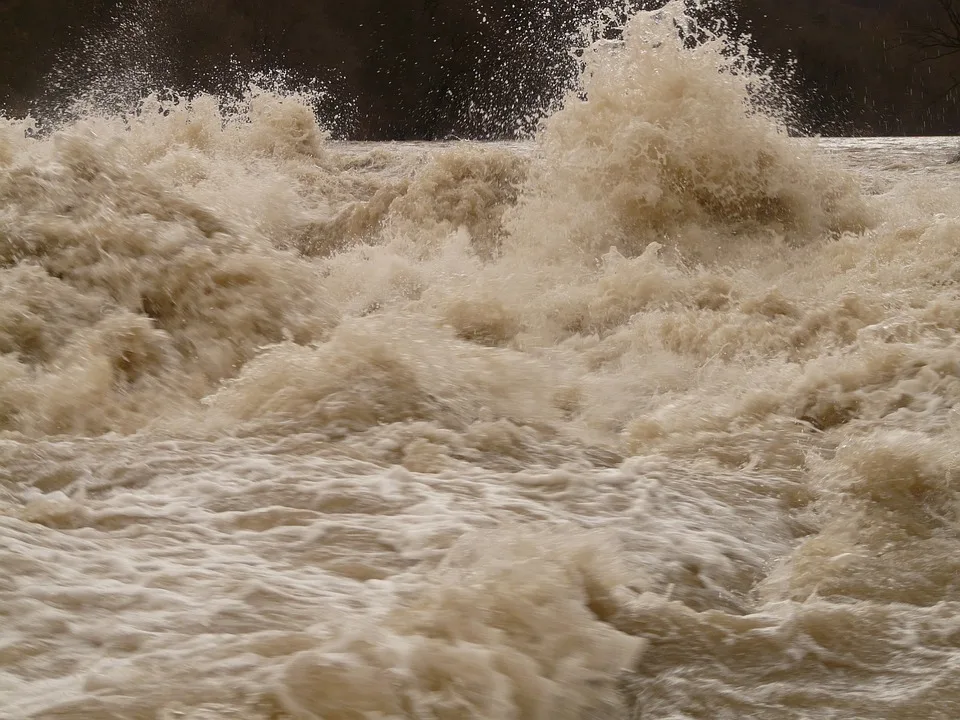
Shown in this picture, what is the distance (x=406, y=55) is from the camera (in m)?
15.0

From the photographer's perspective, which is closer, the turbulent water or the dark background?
the turbulent water

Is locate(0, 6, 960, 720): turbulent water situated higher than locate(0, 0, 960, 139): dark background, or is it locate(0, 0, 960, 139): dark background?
locate(0, 0, 960, 139): dark background

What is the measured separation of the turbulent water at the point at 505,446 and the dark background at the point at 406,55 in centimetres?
1063

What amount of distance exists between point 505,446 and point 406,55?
45.5 ft

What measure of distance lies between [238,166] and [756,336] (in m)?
4.20

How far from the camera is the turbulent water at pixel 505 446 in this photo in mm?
1165

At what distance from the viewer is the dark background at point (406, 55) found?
14617 millimetres

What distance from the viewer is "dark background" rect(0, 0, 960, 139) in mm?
14617

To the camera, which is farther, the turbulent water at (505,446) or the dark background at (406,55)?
the dark background at (406,55)

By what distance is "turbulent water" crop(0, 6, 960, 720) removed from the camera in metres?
1.17

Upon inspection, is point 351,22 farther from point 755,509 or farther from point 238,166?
point 755,509

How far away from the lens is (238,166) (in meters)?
6.21

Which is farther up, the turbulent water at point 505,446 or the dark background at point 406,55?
the dark background at point 406,55

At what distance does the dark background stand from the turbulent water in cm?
1063
